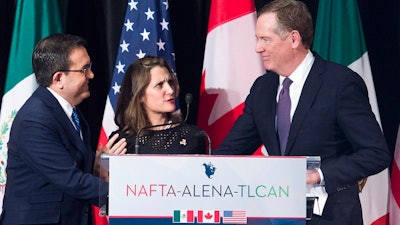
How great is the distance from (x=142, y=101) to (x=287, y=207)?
156 centimetres

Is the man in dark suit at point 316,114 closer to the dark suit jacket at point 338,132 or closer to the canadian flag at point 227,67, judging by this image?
the dark suit jacket at point 338,132

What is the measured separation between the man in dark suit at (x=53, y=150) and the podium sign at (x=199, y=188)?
52 centimetres

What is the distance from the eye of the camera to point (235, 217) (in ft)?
8.27

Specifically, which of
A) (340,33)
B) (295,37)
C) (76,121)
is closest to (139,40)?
(340,33)

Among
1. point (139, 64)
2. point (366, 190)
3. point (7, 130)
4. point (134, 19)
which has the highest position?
point (134, 19)

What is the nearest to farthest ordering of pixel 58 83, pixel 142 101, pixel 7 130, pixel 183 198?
pixel 183 198 → pixel 58 83 → pixel 142 101 → pixel 7 130

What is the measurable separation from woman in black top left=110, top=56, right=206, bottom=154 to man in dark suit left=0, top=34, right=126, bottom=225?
50 cm

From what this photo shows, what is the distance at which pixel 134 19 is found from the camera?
451 centimetres

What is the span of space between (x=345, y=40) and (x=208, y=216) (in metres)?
2.28

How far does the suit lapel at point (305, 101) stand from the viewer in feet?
9.72

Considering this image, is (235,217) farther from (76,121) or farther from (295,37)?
(76,121)

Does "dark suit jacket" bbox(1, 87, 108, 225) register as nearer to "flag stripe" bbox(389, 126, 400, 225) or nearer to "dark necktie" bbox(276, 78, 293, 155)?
"dark necktie" bbox(276, 78, 293, 155)

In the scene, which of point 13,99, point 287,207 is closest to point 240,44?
point 13,99

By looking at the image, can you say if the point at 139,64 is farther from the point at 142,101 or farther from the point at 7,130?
the point at 7,130
